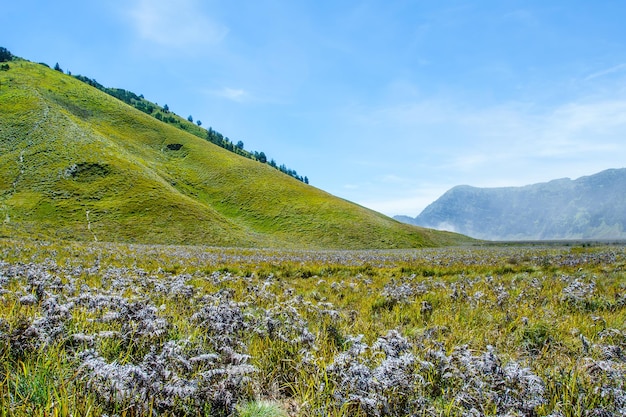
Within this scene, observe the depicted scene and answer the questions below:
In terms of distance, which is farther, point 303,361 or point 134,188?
point 134,188

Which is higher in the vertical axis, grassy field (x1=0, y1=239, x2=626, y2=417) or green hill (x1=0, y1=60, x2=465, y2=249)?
green hill (x1=0, y1=60, x2=465, y2=249)

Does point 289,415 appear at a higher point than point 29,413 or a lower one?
lower

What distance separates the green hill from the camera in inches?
2574

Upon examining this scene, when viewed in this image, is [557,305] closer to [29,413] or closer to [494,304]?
[494,304]

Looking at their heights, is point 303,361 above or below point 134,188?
below

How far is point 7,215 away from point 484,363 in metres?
81.6

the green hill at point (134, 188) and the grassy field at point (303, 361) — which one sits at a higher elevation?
the green hill at point (134, 188)

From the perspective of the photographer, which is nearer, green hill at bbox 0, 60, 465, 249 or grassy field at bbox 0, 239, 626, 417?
grassy field at bbox 0, 239, 626, 417

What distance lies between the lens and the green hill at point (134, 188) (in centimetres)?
6538

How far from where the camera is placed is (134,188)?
78.2 m

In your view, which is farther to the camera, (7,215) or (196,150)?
(196,150)

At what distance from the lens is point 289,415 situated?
Answer: 12.6 ft

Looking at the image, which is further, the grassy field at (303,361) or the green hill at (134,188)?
the green hill at (134,188)

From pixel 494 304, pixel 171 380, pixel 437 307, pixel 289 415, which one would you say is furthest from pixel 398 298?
pixel 171 380
